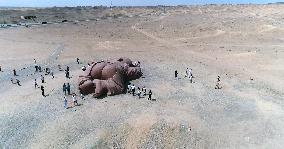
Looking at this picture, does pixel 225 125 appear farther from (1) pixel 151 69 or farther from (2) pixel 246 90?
(1) pixel 151 69

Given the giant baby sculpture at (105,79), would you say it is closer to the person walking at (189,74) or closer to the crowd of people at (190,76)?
the crowd of people at (190,76)

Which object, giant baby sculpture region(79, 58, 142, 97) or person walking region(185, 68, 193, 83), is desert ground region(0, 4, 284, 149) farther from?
giant baby sculpture region(79, 58, 142, 97)

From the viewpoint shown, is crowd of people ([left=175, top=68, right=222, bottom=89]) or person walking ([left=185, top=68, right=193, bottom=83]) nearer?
crowd of people ([left=175, top=68, right=222, bottom=89])

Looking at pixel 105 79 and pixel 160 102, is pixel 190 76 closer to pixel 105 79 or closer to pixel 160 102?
pixel 160 102

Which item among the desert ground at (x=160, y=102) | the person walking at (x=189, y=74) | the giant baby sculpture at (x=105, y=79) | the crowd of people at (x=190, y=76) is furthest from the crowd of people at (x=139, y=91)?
the person walking at (x=189, y=74)

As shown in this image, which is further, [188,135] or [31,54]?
[31,54]

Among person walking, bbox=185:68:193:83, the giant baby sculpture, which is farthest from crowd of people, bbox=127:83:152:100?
person walking, bbox=185:68:193:83

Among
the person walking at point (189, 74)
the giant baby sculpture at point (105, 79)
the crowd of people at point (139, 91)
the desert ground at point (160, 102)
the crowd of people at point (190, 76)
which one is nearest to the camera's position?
the desert ground at point (160, 102)

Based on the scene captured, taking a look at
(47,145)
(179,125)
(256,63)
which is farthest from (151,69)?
(47,145)

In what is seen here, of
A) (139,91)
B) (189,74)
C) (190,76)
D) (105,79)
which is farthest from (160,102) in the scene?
(189,74)
